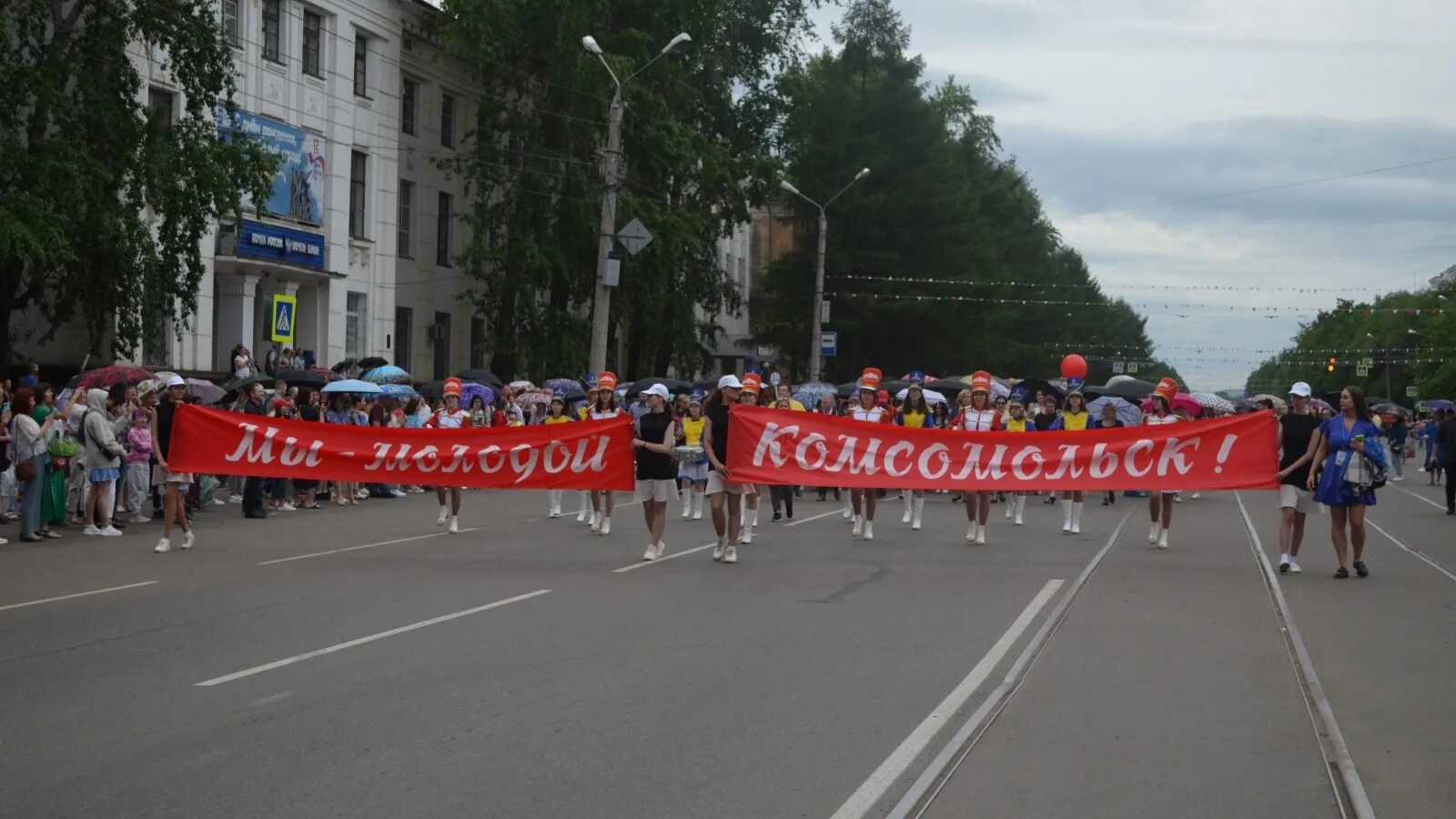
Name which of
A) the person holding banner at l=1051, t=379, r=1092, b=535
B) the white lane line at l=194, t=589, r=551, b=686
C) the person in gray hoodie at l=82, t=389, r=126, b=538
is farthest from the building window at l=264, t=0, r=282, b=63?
the white lane line at l=194, t=589, r=551, b=686

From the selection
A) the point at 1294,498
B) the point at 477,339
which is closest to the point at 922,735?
the point at 1294,498

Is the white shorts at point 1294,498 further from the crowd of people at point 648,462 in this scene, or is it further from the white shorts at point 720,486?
the white shorts at point 720,486

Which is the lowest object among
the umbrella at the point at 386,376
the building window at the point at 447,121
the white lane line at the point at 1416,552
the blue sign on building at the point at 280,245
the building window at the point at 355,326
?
the white lane line at the point at 1416,552

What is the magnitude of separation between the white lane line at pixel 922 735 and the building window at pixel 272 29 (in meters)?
31.7

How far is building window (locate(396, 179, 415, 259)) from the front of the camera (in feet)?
158

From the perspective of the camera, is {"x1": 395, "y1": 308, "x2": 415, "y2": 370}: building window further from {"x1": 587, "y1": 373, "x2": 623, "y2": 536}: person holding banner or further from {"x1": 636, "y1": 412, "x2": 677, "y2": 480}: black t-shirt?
{"x1": 636, "y1": 412, "x2": 677, "y2": 480}: black t-shirt

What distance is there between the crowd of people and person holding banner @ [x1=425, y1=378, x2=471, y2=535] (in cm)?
4

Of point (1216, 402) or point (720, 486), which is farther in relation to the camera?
point (1216, 402)

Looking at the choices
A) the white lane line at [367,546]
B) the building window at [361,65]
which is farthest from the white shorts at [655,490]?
the building window at [361,65]

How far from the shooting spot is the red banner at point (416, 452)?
18609mm

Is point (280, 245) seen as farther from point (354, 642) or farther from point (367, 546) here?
point (354, 642)

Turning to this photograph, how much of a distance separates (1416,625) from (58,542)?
14.5 metres

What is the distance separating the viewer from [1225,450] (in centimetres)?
1753

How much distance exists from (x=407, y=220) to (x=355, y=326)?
5.12 metres
